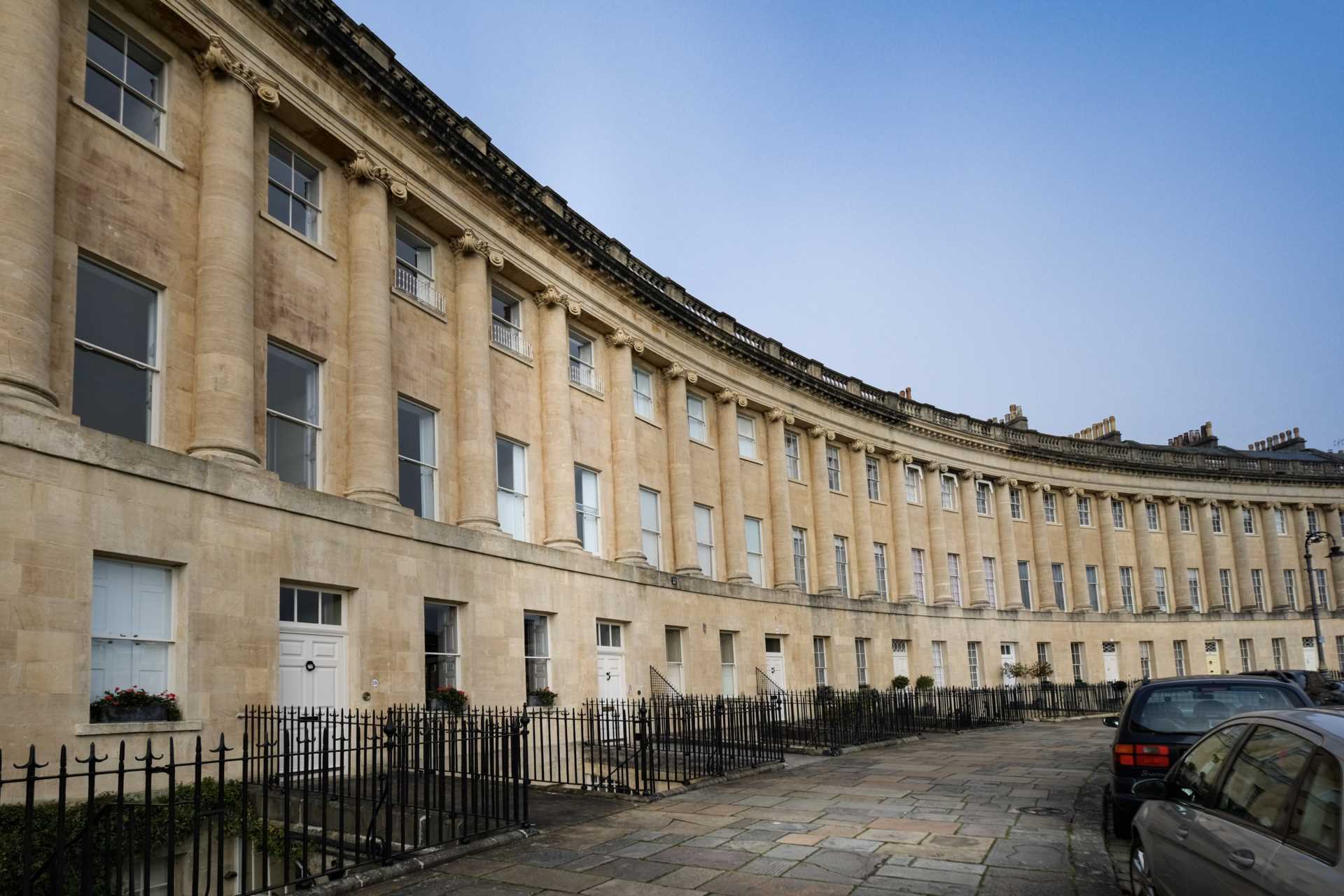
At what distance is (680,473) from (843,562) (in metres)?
9.65

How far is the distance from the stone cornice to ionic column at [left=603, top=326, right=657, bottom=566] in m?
1.48

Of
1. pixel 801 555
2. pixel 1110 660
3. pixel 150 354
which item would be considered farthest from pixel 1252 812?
pixel 1110 660

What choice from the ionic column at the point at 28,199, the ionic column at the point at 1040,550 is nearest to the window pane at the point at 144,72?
the ionic column at the point at 28,199

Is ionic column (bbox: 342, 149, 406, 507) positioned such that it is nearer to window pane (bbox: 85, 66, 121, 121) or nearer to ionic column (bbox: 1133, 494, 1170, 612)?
window pane (bbox: 85, 66, 121, 121)

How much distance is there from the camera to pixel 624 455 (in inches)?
925

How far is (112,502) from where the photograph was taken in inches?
429

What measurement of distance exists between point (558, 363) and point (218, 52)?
9.27 metres

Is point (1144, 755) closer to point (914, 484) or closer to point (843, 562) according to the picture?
point (843, 562)

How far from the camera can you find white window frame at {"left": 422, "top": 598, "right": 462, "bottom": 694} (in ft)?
54.1

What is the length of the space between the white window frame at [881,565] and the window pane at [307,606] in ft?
A: 77.7

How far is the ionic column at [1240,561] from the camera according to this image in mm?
45938

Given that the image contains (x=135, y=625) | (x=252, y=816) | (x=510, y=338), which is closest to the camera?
(x=252, y=816)

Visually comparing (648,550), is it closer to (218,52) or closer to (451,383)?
(451,383)

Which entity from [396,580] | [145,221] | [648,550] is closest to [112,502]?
[145,221]
